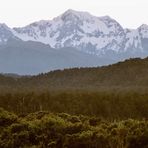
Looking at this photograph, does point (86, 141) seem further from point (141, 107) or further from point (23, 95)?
point (23, 95)

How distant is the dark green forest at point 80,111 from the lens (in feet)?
57.9

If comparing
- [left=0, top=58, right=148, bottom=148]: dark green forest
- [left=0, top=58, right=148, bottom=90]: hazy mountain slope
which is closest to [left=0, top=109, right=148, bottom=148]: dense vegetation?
[left=0, top=58, right=148, bottom=148]: dark green forest

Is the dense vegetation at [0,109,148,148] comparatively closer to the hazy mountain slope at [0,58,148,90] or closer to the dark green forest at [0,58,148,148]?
the dark green forest at [0,58,148,148]

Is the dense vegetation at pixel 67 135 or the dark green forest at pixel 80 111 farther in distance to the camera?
the dark green forest at pixel 80 111

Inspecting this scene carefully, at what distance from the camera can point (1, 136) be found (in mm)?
18094

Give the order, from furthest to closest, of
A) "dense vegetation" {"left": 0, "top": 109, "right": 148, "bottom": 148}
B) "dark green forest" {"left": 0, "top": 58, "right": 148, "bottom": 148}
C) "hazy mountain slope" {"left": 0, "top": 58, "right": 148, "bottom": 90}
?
1. "hazy mountain slope" {"left": 0, "top": 58, "right": 148, "bottom": 90}
2. "dark green forest" {"left": 0, "top": 58, "right": 148, "bottom": 148}
3. "dense vegetation" {"left": 0, "top": 109, "right": 148, "bottom": 148}

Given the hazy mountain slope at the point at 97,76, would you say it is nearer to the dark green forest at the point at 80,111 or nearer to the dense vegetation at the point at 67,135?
the dark green forest at the point at 80,111

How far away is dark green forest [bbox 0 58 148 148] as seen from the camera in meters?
17.7

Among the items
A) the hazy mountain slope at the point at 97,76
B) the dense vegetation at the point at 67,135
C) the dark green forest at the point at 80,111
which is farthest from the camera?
the hazy mountain slope at the point at 97,76

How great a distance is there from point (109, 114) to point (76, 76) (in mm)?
49109

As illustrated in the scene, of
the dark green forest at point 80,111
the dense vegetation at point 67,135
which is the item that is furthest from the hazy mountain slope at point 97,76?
the dense vegetation at point 67,135

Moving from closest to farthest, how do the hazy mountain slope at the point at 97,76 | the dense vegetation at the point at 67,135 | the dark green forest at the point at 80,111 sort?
the dense vegetation at the point at 67,135 → the dark green forest at the point at 80,111 → the hazy mountain slope at the point at 97,76

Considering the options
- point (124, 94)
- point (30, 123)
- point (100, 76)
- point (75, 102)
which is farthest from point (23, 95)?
point (100, 76)

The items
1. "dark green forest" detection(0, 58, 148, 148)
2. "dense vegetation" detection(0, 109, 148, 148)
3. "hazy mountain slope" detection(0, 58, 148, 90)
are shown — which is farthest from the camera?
"hazy mountain slope" detection(0, 58, 148, 90)
